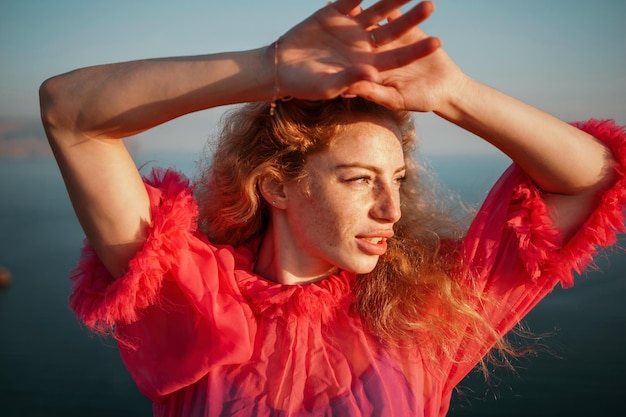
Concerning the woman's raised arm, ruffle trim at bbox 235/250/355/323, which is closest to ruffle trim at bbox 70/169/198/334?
the woman's raised arm

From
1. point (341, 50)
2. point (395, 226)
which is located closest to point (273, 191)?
point (395, 226)

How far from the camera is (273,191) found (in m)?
1.80

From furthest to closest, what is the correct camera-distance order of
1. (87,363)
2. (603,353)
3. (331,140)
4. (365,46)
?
(87,363), (603,353), (331,140), (365,46)

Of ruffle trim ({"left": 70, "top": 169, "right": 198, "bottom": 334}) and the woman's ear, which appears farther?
the woman's ear

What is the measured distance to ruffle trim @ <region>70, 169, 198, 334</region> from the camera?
1461mm

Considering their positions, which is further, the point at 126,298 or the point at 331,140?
the point at 331,140

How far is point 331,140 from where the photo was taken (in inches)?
64.4

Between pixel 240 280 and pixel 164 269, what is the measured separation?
0.28m

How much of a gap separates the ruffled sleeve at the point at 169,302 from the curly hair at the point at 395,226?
255 millimetres

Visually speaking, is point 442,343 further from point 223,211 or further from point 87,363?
point 87,363

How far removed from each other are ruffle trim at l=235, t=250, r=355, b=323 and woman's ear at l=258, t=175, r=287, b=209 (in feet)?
0.78

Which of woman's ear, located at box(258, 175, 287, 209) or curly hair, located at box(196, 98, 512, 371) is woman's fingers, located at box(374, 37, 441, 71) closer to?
curly hair, located at box(196, 98, 512, 371)

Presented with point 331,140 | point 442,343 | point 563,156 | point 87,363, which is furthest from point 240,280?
point 87,363

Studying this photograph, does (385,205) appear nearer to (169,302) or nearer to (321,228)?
(321,228)
